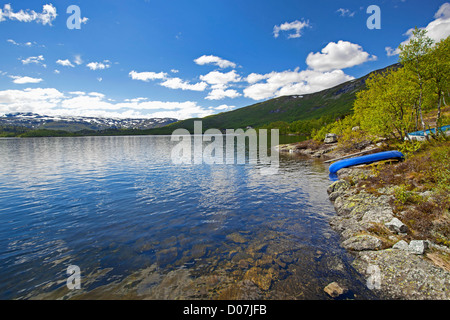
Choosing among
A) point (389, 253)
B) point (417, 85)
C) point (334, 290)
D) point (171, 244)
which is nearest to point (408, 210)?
point (389, 253)

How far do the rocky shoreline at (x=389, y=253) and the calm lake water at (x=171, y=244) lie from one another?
797mm

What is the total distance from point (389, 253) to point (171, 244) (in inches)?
512

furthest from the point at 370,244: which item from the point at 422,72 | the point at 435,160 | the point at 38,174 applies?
the point at 38,174

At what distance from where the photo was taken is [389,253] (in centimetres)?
1097

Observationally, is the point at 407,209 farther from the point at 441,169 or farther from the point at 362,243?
the point at 441,169

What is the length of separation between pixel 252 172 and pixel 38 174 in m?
38.5

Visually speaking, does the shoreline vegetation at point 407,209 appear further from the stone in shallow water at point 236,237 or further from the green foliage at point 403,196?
the stone in shallow water at point 236,237

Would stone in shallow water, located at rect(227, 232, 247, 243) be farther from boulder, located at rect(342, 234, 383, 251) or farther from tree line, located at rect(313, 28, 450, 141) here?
tree line, located at rect(313, 28, 450, 141)

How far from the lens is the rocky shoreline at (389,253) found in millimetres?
8836

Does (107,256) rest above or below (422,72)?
below

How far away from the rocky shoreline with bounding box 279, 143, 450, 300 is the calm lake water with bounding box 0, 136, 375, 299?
797mm
